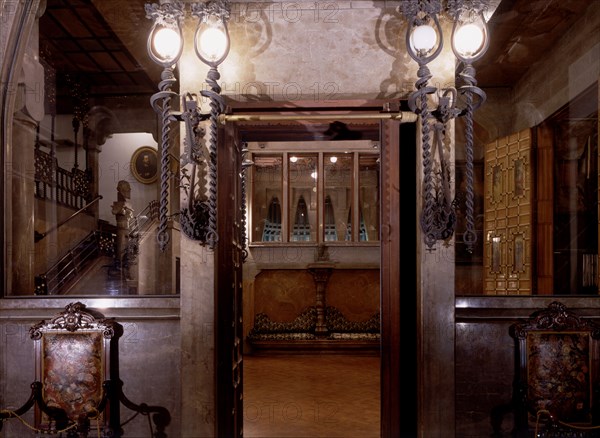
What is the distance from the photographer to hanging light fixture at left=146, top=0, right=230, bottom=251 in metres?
3.59

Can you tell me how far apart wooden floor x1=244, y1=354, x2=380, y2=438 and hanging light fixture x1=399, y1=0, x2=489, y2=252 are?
7.44 ft

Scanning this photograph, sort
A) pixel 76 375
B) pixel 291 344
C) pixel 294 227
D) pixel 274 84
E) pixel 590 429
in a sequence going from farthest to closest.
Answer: pixel 294 227, pixel 291 344, pixel 274 84, pixel 76 375, pixel 590 429

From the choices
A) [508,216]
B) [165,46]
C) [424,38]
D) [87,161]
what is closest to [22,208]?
[165,46]

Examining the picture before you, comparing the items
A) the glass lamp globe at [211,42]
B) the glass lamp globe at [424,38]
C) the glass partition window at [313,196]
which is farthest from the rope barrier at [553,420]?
the glass partition window at [313,196]

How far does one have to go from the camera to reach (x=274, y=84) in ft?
13.0

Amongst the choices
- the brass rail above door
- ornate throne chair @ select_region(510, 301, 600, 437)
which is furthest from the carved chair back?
ornate throne chair @ select_region(510, 301, 600, 437)

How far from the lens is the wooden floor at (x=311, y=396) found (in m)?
4.91

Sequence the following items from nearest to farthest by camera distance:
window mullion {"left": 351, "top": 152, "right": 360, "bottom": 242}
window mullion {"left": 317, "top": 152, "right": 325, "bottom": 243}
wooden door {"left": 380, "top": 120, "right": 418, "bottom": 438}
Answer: wooden door {"left": 380, "top": 120, "right": 418, "bottom": 438}, window mullion {"left": 317, "top": 152, "right": 325, "bottom": 243}, window mullion {"left": 351, "top": 152, "right": 360, "bottom": 242}

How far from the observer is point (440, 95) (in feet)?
12.4

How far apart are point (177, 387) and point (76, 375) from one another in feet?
2.40

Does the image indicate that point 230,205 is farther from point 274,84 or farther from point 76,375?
point 76,375

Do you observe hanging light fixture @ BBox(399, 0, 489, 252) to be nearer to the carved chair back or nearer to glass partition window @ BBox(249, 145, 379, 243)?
the carved chair back

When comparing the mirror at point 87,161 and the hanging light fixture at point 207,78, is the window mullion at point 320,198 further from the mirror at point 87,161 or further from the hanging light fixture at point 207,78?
the hanging light fixture at point 207,78

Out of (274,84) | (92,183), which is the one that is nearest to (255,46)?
(274,84)
